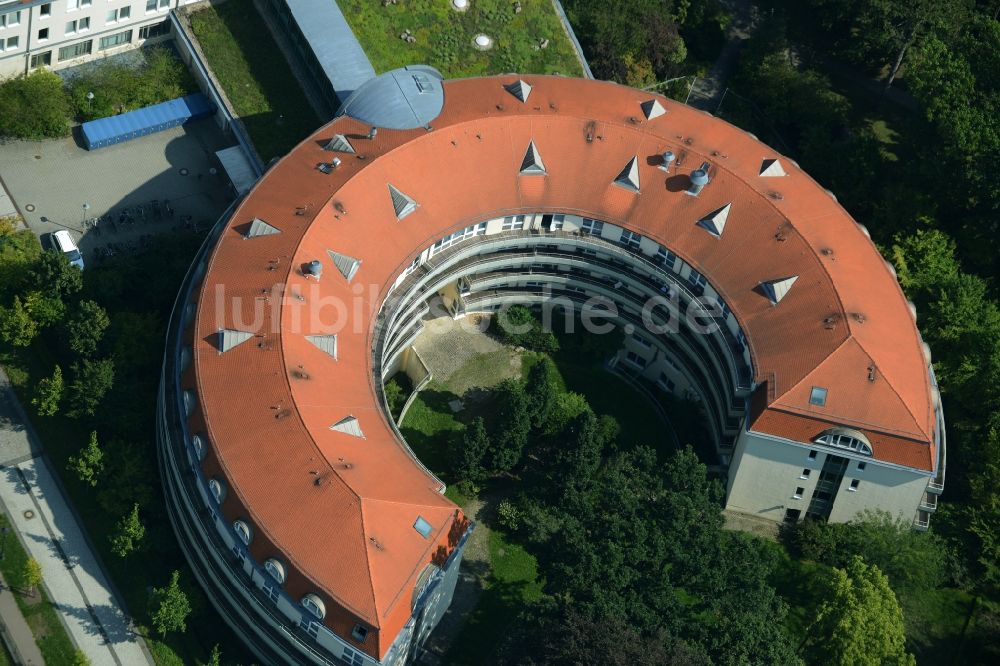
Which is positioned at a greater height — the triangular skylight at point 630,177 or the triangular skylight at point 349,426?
the triangular skylight at point 630,177

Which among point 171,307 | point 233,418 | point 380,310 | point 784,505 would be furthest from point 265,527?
point 784,505

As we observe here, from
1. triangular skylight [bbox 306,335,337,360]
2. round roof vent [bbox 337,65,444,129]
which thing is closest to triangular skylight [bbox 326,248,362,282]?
triangular skylight [bbox 306,335,337,360]

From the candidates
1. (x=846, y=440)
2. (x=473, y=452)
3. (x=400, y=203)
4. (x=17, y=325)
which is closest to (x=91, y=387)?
(x=17, y=325)

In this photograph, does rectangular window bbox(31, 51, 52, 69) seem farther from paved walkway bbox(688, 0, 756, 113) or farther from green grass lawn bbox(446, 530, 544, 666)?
paved walkway bbox(688, 0, 756, 113)

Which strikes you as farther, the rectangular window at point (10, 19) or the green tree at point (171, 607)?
the rectangular window at point (10, 19)

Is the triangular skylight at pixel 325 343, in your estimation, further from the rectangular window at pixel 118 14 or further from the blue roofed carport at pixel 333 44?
the rectangular window at pixel 118 14

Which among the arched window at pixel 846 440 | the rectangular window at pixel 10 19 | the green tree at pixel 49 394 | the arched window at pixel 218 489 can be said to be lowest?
the arched window at pixel 218 489

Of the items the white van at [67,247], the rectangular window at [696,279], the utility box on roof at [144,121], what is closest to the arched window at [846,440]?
the rectangular window at [696,279]

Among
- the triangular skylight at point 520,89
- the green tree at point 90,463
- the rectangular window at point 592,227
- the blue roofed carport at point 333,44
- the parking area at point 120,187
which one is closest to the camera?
the green tree at point 90,463
